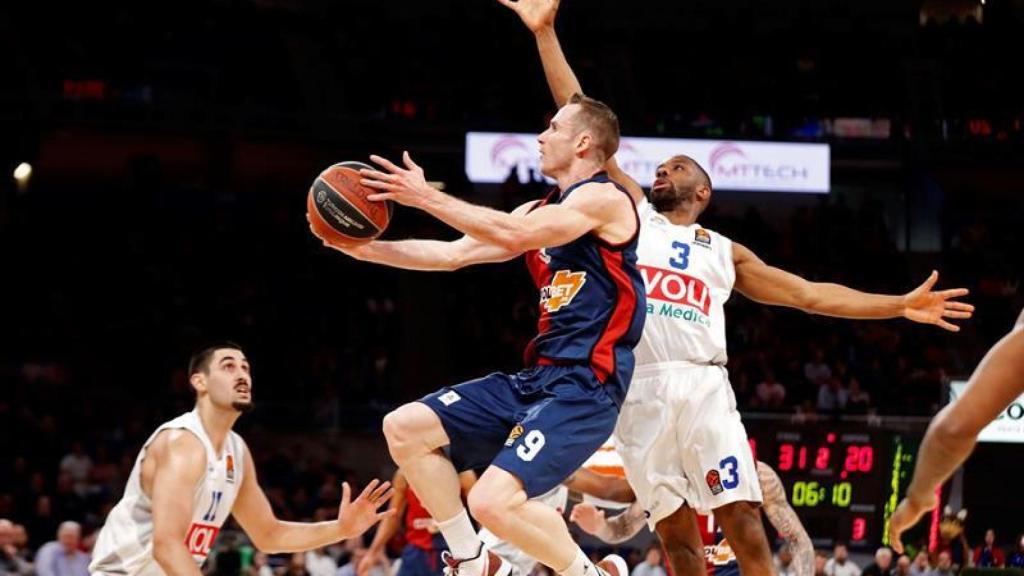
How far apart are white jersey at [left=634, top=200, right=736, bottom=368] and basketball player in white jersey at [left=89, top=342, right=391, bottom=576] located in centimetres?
150

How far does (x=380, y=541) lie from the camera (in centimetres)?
1072

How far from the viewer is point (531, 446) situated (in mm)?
5914

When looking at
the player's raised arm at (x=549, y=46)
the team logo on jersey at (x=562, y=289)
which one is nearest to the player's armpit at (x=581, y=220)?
the team logo on jersey at (x=562, y=289)

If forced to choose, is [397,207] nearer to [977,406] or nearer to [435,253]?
[435,253]

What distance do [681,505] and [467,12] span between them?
20.3 m

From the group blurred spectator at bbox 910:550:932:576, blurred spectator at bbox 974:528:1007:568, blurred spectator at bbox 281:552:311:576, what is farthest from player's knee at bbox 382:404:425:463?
blurred spectator at bbox 910:550:932:576

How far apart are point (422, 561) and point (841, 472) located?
523 centimetres

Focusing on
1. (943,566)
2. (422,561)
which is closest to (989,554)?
(943,566)

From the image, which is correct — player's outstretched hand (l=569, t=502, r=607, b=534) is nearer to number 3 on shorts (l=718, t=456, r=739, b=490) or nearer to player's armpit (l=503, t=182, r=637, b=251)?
number 3 on shorts (l=718, t=456, r=739, b=490)

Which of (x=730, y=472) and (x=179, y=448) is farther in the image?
(x=179, y=448)

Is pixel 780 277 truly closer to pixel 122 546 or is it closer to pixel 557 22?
pixel 122 546

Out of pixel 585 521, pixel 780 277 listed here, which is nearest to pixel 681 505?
pixel 585 521

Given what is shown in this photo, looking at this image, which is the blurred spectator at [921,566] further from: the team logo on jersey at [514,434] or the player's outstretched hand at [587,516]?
the team logo on jersey at [514,434]

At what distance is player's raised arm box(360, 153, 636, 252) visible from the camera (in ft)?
18.9
